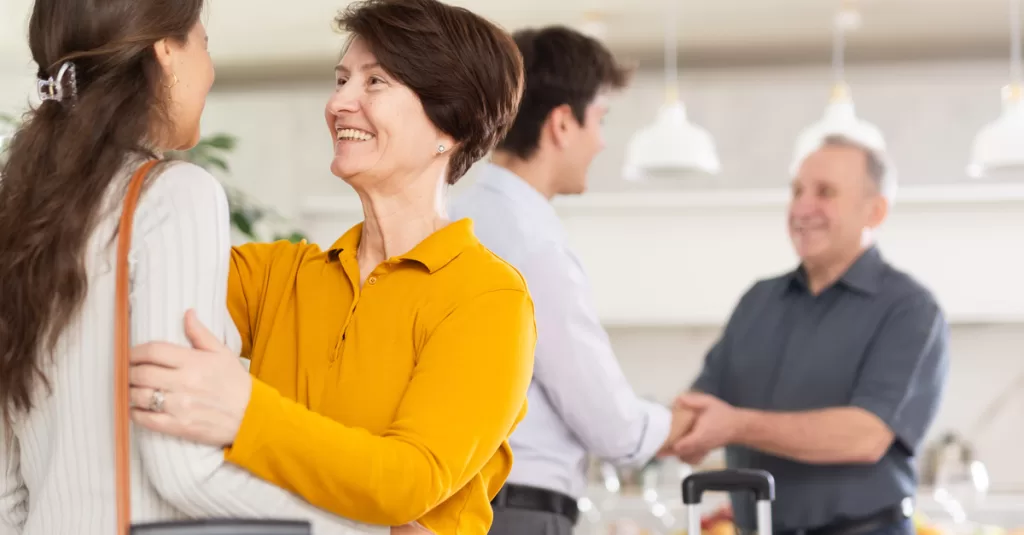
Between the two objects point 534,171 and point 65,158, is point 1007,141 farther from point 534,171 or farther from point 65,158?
point 65,158

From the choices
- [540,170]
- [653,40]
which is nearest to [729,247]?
[653,40]

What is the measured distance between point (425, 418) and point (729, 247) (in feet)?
13.0

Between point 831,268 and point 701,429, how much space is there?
576mm

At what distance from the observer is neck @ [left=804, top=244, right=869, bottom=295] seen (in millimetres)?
2688

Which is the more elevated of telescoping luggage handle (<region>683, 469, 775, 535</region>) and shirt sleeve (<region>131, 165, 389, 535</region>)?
shirt sleeve (<region>131, 165, 389, 535</region>)

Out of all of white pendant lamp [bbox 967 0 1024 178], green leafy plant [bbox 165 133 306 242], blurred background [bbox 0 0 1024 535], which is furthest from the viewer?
blurred background [bbox 0 0 1024 535]

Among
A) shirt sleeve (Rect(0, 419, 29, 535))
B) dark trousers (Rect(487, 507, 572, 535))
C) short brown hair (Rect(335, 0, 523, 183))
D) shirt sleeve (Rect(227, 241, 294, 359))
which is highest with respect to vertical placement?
short brown hair (Rect(335, 0, 523, 183))

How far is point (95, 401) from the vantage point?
108 cm

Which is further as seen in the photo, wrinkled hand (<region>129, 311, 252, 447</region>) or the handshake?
the handshake

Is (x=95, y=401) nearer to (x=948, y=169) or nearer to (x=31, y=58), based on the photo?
(x=31, y=58)

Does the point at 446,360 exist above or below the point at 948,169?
below

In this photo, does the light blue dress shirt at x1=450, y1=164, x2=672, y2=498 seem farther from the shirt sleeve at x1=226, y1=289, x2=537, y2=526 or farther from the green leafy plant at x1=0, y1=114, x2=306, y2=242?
the green leafy plant at x1=0, y1=114, x2=306, y2=242

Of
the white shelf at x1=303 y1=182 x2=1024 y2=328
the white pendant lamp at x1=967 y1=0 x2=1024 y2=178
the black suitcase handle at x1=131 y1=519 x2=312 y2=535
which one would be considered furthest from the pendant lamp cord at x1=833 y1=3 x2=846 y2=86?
the black suitcase handle at x1=131 y1=519 x2=312 y2=535

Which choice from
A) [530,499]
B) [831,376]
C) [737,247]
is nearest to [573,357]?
[530,499]
